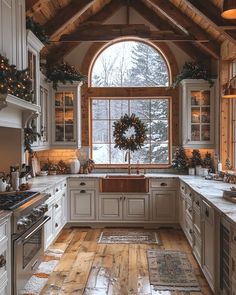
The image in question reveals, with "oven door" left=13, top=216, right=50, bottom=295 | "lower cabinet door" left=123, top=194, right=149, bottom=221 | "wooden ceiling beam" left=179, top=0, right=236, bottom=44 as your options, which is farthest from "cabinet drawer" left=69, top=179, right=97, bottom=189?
"wooden ceiling beam" left=179, top=0, right=236, bottom=44

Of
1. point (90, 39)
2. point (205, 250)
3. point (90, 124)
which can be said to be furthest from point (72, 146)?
point (205, 250)

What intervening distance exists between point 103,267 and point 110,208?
1.95 m

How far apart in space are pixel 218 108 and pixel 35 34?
316cm

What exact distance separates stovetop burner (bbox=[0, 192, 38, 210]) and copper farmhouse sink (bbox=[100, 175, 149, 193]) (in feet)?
7.69

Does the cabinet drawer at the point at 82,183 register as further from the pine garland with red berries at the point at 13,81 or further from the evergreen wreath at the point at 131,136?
the pine garland with red berries at the point at 13,81

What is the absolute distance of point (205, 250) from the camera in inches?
156

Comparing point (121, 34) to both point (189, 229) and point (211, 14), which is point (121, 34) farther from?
point (189, 229)

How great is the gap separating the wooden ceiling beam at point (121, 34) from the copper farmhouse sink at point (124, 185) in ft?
7.70

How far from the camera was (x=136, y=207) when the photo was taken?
6.42m

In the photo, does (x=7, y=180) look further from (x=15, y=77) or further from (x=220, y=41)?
(x=220, y=41)

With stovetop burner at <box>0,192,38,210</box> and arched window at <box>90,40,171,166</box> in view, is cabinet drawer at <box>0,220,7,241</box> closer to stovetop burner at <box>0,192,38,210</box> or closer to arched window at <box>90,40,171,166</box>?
stovetop burner at <box>0,192,38,210</box>

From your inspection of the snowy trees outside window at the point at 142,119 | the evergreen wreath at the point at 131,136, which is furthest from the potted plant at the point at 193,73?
the evergreen wreath at the point at 131,136

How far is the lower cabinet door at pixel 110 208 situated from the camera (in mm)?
6438

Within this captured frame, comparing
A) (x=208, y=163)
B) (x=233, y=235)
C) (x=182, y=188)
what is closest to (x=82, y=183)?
(x=182, y=188)
